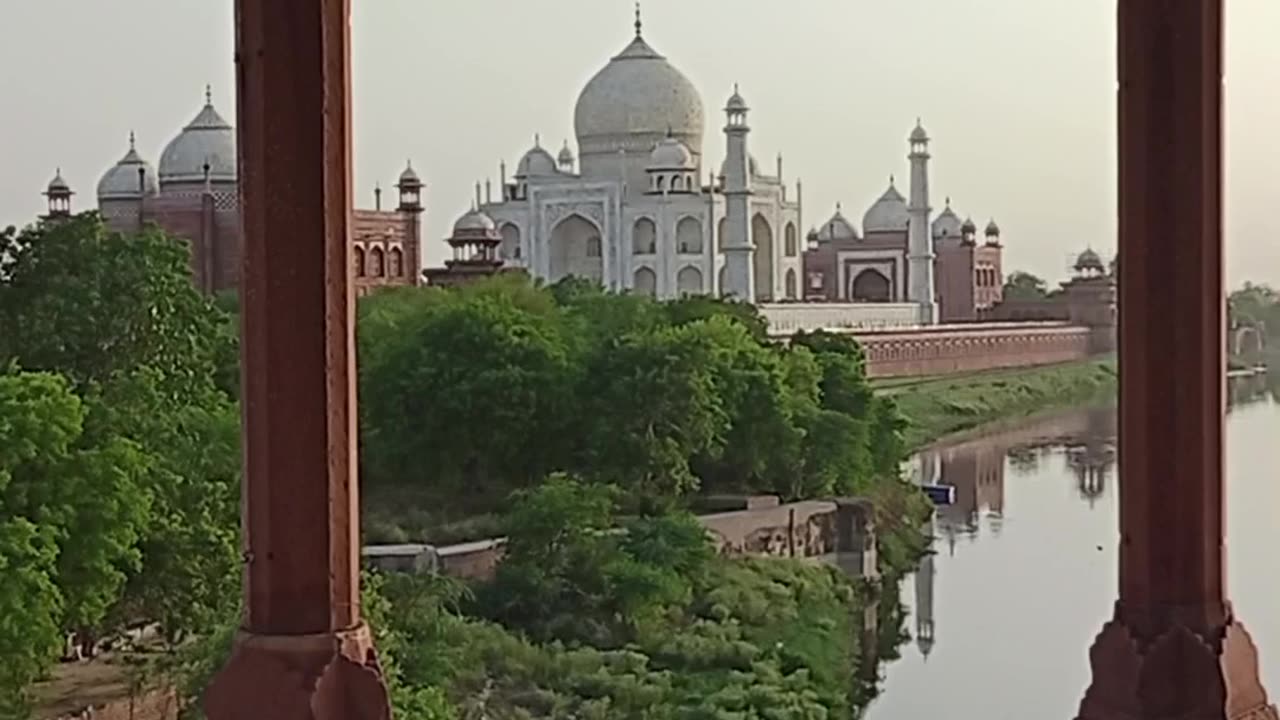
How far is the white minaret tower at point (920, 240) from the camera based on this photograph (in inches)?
695

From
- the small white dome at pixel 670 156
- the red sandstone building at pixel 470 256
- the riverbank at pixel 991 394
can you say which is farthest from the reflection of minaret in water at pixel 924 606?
the small white dome at pixel 670 156

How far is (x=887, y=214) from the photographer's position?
1938cm

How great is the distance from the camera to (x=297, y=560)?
0.65 meters

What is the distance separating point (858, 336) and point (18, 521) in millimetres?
11188

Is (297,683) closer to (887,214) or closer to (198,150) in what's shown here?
(198,150)

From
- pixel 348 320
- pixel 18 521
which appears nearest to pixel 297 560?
pixel 348 320

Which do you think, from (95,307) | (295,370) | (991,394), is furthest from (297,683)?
(991,394)

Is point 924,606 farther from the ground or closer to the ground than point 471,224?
closer to the ground

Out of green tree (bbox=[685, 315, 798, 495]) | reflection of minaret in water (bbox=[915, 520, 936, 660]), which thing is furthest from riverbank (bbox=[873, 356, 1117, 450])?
green tree (bbox=[685, 315, 798, 495])

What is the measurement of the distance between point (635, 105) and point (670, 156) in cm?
60

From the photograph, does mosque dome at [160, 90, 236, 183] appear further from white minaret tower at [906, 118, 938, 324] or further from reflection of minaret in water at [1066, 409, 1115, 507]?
white minaret tower at [906, 118, 938, 324]

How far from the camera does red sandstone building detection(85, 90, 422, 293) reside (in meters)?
10.1

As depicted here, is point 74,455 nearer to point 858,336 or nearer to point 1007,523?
point 1007,523

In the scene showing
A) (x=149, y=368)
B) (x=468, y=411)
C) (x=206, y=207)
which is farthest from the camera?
(x=206, y=207)
